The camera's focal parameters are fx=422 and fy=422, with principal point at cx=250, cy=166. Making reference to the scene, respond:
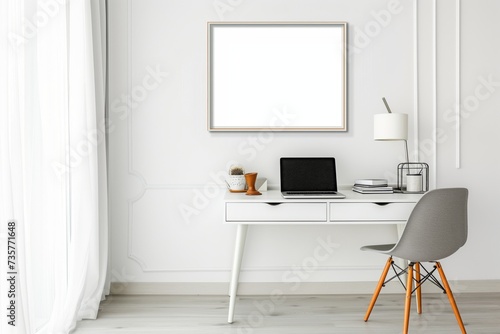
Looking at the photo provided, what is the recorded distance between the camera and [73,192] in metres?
2.46

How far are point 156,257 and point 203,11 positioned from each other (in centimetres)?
177

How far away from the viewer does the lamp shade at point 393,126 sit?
8.92ft

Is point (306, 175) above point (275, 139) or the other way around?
the other way around

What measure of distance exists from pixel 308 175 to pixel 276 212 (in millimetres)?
476

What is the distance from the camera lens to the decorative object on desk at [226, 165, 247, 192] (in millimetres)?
2719

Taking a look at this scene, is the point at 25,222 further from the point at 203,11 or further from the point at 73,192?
the point at 203,11

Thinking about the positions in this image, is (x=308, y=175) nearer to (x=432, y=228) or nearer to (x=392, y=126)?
(x=392, y=126)

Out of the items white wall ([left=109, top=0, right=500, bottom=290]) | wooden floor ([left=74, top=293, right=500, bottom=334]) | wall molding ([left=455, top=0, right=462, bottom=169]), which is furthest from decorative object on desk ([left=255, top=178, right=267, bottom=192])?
wall molding ([left=455, top=0, right=462, bottom=169])

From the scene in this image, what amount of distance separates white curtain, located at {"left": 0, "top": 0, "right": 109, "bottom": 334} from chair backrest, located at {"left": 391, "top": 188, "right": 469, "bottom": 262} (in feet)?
5.91

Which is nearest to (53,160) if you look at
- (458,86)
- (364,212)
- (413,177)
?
(364,212)

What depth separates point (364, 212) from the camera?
245 cm

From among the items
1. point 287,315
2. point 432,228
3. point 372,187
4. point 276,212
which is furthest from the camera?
point 372,187

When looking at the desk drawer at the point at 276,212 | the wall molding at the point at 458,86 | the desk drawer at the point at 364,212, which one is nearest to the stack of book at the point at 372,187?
the desk drawer at the point at 364,212

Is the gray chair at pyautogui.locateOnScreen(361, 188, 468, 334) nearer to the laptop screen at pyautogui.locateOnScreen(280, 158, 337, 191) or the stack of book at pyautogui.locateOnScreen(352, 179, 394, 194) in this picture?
the stack of book at pyautogui.locateOnScreen(352, 179, 394, 194)
